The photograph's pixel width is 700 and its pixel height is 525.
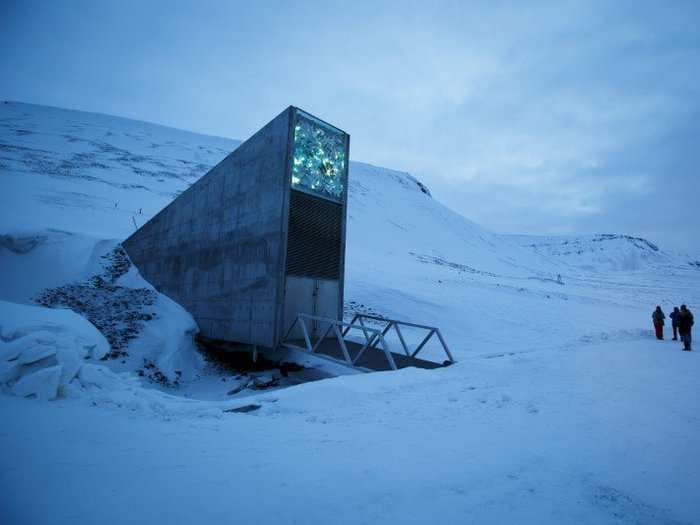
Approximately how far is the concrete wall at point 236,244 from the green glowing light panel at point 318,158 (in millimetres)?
365

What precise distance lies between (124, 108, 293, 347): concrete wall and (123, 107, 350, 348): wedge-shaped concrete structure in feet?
0.10

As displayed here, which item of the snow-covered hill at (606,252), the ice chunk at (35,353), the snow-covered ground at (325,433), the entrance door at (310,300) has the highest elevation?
the snow-covered hill at (606,252)

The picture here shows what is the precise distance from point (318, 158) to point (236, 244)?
11.6 ft

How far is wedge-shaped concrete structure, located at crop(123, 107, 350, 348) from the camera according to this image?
9.28 metres

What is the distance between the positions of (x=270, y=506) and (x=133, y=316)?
33.7ft

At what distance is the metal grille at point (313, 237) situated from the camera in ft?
31.0

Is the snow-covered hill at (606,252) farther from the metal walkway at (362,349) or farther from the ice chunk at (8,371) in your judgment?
the ice chunk at (8,371)

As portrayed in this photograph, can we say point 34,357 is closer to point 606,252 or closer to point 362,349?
point 362,349

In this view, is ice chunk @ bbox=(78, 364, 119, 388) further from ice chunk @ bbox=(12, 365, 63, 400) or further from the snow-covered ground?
ice chunk @ bbox=(12, 365, 63, 400)

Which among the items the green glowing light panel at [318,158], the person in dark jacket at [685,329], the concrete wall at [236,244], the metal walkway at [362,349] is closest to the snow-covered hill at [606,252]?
the person in dark jacket at [685,329]

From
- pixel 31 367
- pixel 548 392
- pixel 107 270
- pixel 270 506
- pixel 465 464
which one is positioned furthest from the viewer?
pixel 107 270

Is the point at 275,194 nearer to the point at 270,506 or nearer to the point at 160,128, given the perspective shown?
the point at 270,506

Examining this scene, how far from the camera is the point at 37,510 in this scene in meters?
2.22

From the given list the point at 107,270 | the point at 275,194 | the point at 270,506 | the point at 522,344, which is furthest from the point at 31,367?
the point at 522,344
